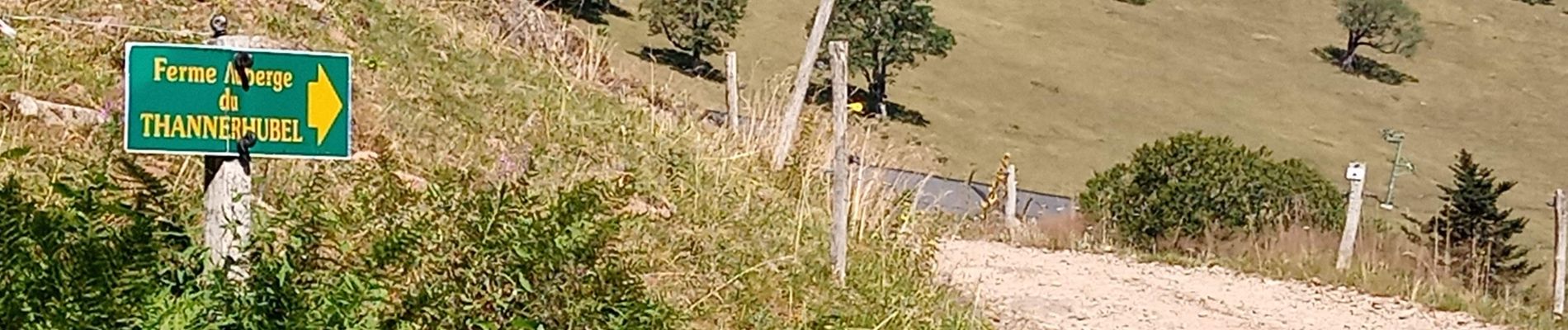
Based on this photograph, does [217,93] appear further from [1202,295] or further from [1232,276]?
[1232,276]

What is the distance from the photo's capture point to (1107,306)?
8555 millimetres

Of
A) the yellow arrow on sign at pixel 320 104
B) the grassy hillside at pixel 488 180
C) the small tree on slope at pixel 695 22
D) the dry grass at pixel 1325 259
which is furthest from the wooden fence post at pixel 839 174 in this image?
the small tree on slope at pixel 695 22

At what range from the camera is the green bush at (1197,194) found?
51.6 feet

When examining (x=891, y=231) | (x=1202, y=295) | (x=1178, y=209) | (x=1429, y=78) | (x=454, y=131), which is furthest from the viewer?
(x=1429, y=78)

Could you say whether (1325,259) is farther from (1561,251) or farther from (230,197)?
(230,197)

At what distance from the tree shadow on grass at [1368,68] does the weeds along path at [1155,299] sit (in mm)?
61501

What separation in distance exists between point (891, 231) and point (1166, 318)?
2045mm

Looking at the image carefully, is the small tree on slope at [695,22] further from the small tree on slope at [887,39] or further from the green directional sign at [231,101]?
the green directional sign at [231,101]

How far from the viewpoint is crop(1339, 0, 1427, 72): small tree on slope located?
7356cm

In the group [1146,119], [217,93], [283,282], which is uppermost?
[217,93]

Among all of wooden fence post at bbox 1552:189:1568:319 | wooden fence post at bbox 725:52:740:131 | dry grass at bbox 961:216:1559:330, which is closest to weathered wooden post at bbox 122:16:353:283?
wooden fence post at bbox 725:52:740:131

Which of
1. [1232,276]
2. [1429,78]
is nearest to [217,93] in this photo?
[1232,276]

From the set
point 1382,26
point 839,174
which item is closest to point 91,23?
point 839,174

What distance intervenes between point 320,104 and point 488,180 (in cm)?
206
